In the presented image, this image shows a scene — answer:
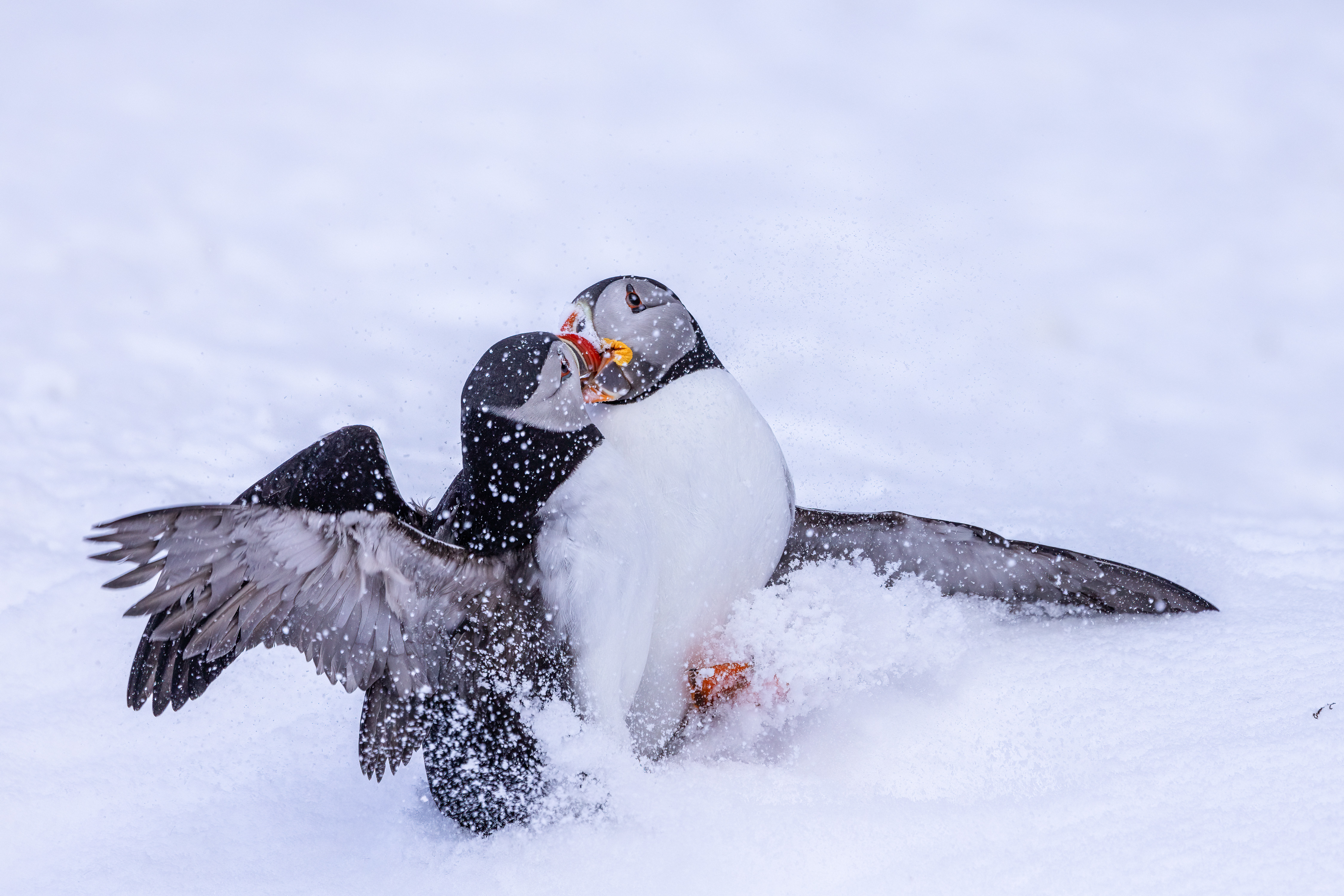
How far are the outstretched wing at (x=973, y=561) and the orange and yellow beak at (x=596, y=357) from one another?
75 centimetres

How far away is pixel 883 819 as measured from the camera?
2180 mm

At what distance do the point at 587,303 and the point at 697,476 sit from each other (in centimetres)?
63

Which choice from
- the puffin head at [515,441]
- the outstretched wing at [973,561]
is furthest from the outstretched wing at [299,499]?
the outstretched wing at [973,561]

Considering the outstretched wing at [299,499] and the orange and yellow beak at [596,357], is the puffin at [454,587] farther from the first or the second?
the orange and yellow beak at [596,357]

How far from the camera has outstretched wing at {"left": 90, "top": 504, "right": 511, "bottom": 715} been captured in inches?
81.4

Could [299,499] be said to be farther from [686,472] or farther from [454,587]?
[686,472]

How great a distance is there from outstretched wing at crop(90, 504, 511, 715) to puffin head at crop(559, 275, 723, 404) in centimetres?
67

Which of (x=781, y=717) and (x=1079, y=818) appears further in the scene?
(x=781, y=717)

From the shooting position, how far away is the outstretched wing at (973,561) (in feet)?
10.1

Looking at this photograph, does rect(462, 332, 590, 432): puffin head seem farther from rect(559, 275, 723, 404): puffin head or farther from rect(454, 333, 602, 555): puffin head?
rect(559, 275, 723, 404): puffin head

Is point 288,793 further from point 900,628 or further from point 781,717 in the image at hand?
point 900,628

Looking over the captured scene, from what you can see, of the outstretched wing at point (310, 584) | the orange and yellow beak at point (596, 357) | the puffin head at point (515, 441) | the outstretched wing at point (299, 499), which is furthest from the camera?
the orange and yellow beak at point (596, 357)

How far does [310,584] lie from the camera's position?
2145 mm

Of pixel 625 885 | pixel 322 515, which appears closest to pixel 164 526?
pixel 322 515
